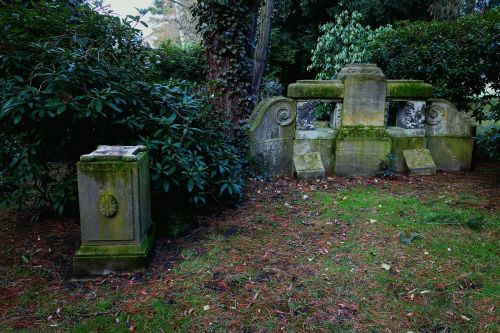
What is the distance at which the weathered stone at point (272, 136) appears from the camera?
19.2 ft

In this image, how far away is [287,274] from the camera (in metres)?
3.34

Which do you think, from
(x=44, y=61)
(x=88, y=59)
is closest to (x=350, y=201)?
(x=88, y=59)

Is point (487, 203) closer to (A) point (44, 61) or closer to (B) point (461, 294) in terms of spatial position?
(B) point (461, 294)

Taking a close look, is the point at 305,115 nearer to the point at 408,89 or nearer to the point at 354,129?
the point at 354,129

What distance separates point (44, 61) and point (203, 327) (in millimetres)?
2781

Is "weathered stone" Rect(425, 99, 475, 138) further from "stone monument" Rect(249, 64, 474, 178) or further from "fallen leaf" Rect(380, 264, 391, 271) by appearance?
"fallen leaf" Rect(380, 264, 391, 271)

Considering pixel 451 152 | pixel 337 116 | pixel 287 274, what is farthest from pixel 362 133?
pixel 287 274

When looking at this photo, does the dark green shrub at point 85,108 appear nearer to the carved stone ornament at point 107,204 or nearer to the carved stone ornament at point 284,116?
the carved stone ornament at point 107,204

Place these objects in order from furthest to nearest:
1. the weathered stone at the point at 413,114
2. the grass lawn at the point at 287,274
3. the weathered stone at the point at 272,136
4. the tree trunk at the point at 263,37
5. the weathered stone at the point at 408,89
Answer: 1. the tree trunk at the point at 263,37
2. the weathered stone at the point at 413,114
3. the weathered stone at the point at 408,89
4. the weathered stone at the point at 272,136
5. the grass lawn at the point at 287,274

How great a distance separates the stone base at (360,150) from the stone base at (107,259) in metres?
3.57

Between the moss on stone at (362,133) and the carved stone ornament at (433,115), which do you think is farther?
the carved stone ornament at (433,115)

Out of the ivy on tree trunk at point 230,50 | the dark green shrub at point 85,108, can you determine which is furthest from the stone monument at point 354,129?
the dark green shrub at point 85,108

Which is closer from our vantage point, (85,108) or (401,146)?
(85,108)

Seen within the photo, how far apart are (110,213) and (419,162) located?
4.67m
